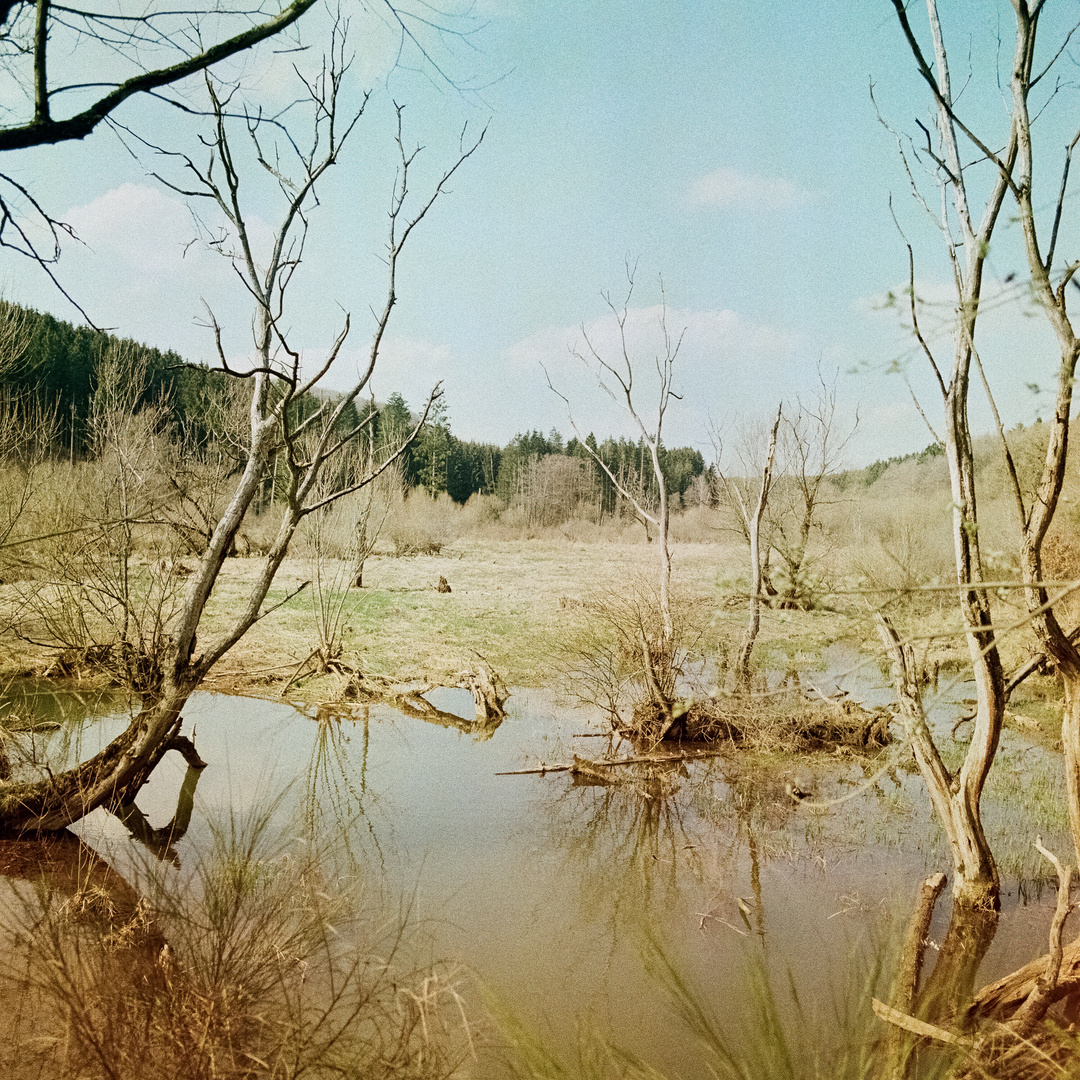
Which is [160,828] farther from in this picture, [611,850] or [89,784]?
[611,850]

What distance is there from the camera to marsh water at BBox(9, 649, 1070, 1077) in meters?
4.60

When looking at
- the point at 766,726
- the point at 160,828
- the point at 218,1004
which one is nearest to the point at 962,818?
the point at 766,726

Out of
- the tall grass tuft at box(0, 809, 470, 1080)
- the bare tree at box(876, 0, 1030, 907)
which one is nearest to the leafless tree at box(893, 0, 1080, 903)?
the bare tree at box(876, 0, 1030, 907)

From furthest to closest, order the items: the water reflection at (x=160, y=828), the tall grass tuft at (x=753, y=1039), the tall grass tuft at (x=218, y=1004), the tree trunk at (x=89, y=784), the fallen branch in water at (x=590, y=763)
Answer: the fallen branch in water at (x=590, y=763), the water reflection at (x=160, y=828), the tree trunk at (x=89, y=784), the tall grass tuft at (x=218, y=1004), the tall grass tuft at (x=753, y=1039)

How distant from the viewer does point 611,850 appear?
658cm

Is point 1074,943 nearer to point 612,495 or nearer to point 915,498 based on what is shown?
point 915,498

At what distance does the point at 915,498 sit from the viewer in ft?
63.9

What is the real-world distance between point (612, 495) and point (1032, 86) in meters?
58.4

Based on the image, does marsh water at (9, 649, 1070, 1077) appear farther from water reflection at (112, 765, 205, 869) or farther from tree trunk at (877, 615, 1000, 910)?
tree trunk at (877, 615, 1000, 910)

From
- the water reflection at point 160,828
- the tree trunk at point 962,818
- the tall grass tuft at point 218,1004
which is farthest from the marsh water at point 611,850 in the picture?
the tall grass tuft at point 218,1004

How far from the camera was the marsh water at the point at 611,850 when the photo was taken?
4602 mm

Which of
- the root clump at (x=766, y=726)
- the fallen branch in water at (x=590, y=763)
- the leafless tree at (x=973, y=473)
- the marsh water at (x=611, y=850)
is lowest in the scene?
the marsh water at (x=611, y=850)

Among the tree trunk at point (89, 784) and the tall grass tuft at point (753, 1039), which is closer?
the tall grass tuft at point (753, 1039)

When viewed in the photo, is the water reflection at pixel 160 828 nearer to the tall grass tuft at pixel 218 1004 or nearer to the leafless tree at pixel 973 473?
the tall grass tuft at pixel 218 1004
